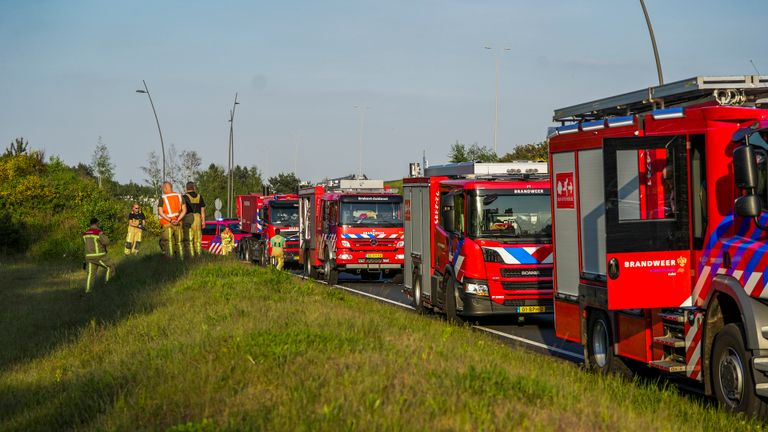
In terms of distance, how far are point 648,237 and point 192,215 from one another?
1685 cm

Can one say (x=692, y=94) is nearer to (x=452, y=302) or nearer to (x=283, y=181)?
(x=452, y=302)

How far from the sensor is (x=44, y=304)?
24.8 m

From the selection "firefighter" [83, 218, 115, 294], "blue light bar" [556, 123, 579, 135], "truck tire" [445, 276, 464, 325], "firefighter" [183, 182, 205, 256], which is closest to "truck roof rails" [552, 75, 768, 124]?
"blue light bar" [556, 123, 579, 135]

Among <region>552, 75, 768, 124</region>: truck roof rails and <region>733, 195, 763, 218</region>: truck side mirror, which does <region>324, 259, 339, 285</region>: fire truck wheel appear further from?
<region>733, 195, 763, 218</region>: truck side mirror

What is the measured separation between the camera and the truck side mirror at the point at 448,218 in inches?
728

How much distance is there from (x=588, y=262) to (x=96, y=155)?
71323mm

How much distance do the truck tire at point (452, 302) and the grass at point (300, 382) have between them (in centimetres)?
258

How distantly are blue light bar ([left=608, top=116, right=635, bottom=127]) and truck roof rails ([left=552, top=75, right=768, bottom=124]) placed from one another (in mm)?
383

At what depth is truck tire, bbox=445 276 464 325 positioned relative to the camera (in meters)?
18.3

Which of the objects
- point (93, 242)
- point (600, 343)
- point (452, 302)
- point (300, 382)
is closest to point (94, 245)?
point (93, 242)

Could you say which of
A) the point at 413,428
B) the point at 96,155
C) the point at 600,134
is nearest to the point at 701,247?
the point at 600,134

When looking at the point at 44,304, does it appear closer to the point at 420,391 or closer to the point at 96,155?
the point at 420,391

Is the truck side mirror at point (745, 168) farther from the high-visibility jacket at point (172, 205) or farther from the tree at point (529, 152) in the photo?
the tree at point (529, 152)

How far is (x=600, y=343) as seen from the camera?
40.7 feet
